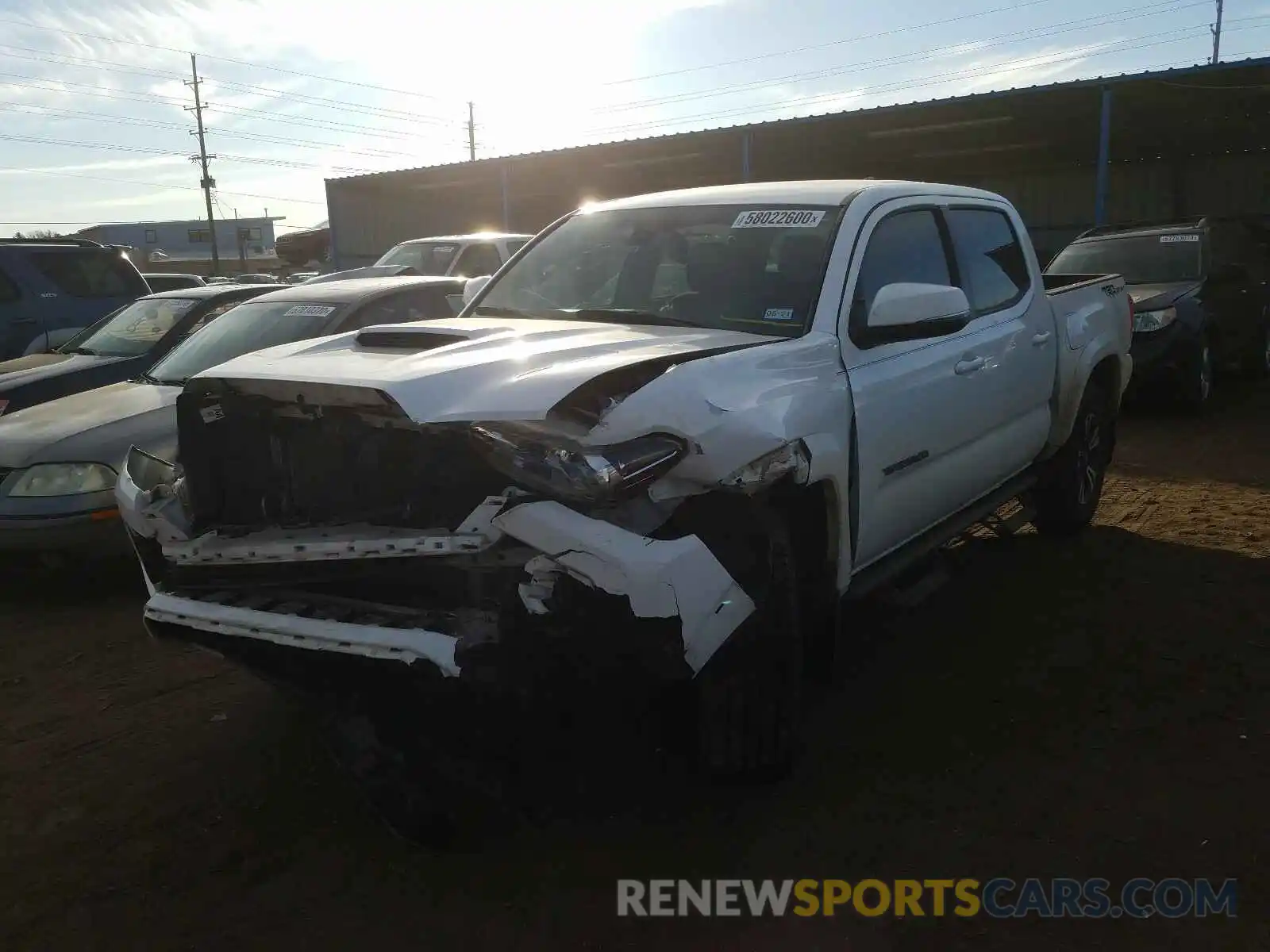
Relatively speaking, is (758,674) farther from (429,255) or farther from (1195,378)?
Answer: (429,255)

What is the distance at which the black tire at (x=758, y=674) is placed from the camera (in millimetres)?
2650

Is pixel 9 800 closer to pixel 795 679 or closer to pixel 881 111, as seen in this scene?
pixel 795 679

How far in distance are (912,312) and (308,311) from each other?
13.3ft

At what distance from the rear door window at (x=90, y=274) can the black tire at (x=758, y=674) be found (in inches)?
337

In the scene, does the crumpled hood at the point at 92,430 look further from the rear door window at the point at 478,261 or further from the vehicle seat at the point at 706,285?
the rear door window at the point at 478,261

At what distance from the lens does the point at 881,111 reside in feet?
60.3

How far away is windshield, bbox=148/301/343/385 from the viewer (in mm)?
5766

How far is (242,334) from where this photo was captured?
233 inches

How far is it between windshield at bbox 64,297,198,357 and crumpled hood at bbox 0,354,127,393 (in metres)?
0.11

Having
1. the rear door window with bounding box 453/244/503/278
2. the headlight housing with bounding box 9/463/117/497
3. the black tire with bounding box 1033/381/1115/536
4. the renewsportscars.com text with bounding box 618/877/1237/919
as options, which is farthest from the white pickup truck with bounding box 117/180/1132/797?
the rear door window with bounding box 453/244/503/278

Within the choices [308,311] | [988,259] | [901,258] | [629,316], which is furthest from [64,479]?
[988,259]

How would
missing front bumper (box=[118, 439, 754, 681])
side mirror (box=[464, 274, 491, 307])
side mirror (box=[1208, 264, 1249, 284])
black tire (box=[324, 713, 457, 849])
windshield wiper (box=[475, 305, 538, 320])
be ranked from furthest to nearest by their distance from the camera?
side mirror (box=[1208, 264, 1249, 284]) → side mirror (box=[464, 274, 491, 307]) → windshield wiper (box=[475, 305, 538, 320]) → black tire (box=[324, 713, 457, 849]) → missing front bumper (box=[118, 439, 754, 681])

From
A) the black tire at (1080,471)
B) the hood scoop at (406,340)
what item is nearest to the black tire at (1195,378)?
the black tire at (1080,471)

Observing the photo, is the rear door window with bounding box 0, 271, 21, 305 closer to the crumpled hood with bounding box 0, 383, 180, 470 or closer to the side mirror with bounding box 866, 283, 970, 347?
the crumpled hood with bounding box 0, 383, 180, 470
